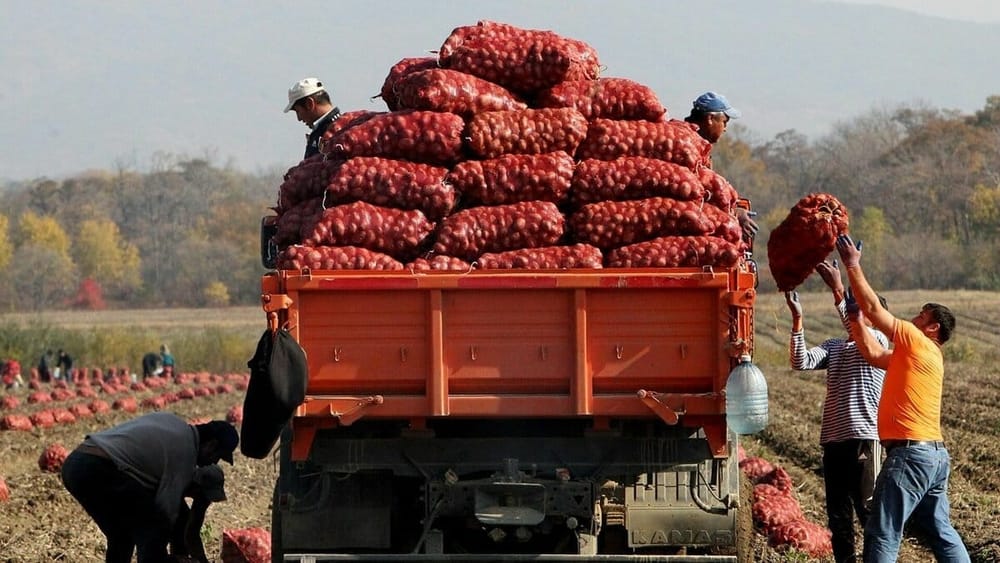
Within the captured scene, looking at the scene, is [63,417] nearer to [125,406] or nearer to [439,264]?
[125,406]

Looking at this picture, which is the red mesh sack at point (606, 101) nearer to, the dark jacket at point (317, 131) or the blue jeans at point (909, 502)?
the dark jacket at point (317, 131)

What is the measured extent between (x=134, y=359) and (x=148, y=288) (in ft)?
222

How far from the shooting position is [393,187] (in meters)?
9.69

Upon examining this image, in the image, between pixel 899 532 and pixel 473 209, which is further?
pixel 473 209

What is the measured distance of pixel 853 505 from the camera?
35.5ft

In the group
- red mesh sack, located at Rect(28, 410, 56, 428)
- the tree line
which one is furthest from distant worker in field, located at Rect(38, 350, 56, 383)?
the tree line

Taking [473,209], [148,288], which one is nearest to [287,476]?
[473,209]

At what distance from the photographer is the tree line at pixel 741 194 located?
274 ft

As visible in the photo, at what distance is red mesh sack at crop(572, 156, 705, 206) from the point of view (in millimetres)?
9758

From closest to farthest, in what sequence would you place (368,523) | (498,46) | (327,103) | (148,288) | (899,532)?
(899,532)
(368,523)
(498,46)
(327,103)
(148,288)

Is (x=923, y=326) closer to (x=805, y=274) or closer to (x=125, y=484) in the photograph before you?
(x=805, y=274)

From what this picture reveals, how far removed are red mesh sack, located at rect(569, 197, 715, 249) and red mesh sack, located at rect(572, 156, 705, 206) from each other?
111 mm

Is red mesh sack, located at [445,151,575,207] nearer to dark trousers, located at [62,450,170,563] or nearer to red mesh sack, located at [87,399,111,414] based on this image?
dark trousers, located at [62,450,170,563]

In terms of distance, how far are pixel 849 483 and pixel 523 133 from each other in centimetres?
310
